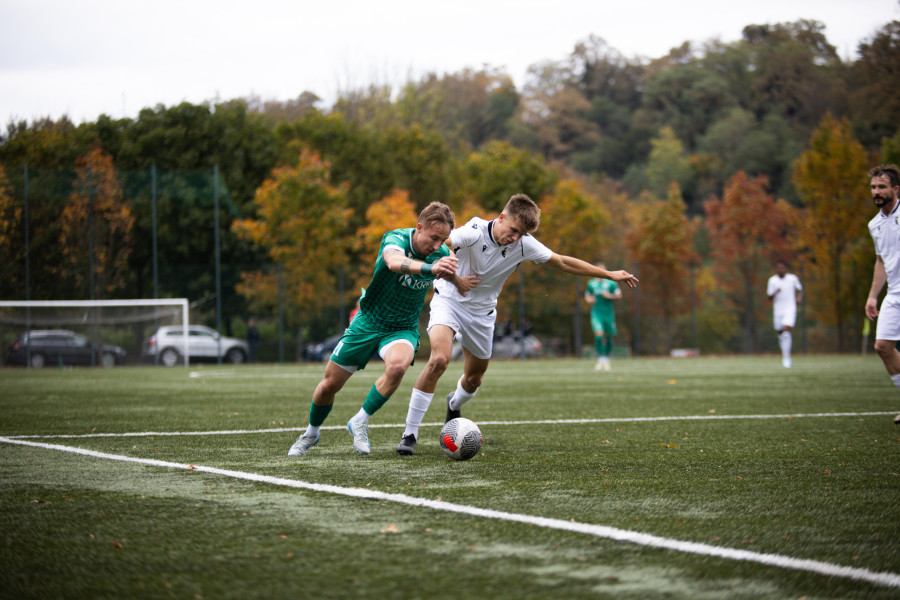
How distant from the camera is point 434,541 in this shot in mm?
3518

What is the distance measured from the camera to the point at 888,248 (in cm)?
782

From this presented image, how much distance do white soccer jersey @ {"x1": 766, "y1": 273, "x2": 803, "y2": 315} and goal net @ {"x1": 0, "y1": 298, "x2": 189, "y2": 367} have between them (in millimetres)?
16393

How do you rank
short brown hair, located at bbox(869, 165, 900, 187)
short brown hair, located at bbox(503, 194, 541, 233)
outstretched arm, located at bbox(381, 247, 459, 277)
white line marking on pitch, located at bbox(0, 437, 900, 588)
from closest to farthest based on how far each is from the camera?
white line marking on pitch, located at bbox(0, 437, 900, 588), outstretched arm, located at bbox(381, 247, 459, 277), short brown hair, located at bbox(503, 194, 541, 233), short brown hair, located at bbox(869, 165, 900, 187)

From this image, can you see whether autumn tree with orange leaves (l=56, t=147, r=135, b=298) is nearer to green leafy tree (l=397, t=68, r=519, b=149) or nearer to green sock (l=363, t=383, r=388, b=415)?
green sock (l=363, t=383, r=388, b=415)

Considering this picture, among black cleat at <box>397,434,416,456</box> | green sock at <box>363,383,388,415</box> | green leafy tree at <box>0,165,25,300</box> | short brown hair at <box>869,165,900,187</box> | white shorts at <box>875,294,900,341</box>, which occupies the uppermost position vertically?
green leafy tree at <box>0,165,25,300</box>

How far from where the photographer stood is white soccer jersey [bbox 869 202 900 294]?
7.76m

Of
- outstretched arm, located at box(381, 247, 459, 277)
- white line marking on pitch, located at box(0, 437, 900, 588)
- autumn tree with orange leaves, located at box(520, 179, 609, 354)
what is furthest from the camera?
autumn tree with orange leaves, located at box(520, 179, 609, 354)

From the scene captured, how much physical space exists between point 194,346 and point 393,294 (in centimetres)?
2235

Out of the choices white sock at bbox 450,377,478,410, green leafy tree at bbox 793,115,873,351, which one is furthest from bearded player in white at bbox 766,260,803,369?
white sock at bbox 450,377,478,410

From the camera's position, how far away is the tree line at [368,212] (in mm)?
28734

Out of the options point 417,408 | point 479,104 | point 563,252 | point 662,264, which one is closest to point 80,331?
point 563,252

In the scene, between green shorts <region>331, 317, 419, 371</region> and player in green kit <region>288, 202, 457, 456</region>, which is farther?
green shorts <region>331, 317, 419, 371</region>

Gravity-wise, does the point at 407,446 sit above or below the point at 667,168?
below

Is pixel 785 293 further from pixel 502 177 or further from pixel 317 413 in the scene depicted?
pixel 502 177
